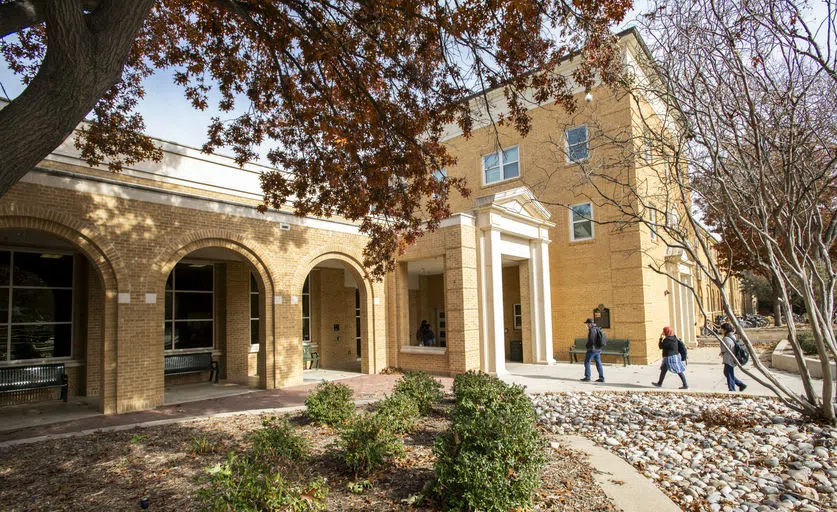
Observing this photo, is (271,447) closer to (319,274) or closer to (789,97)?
(789,97)

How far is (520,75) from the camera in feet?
22.3

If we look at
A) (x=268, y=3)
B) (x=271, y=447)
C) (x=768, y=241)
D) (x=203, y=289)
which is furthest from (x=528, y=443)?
(x=203, y=289)

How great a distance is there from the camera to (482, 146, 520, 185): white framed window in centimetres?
1977

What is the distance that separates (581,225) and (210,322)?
13792 mm

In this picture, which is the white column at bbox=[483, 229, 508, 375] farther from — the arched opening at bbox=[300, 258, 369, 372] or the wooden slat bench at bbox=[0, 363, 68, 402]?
the wooden slat bench at bbox=[0, 363, 68, 402]

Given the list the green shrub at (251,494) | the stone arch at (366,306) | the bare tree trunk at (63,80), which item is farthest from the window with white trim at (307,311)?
the bare tree trunk at (63,80)

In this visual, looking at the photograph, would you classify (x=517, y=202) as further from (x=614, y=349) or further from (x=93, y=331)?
(x=93, y=331)

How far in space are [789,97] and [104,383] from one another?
504 inches

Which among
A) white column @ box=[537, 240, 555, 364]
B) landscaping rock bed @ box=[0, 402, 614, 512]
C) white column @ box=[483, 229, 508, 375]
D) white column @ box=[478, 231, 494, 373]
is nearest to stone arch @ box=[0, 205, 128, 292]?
landscaping rock bed @ box=[0, 402, 614, 512]

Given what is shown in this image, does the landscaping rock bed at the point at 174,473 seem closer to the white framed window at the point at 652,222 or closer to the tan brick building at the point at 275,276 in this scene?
the tan brick building at the point at 275,276

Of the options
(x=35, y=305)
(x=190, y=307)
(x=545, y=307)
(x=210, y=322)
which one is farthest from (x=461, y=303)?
(x=35, y=305)

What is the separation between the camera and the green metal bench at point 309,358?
16391mm

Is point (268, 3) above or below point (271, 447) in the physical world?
above

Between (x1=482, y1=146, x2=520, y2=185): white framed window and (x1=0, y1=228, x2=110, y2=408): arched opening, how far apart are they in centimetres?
1485
